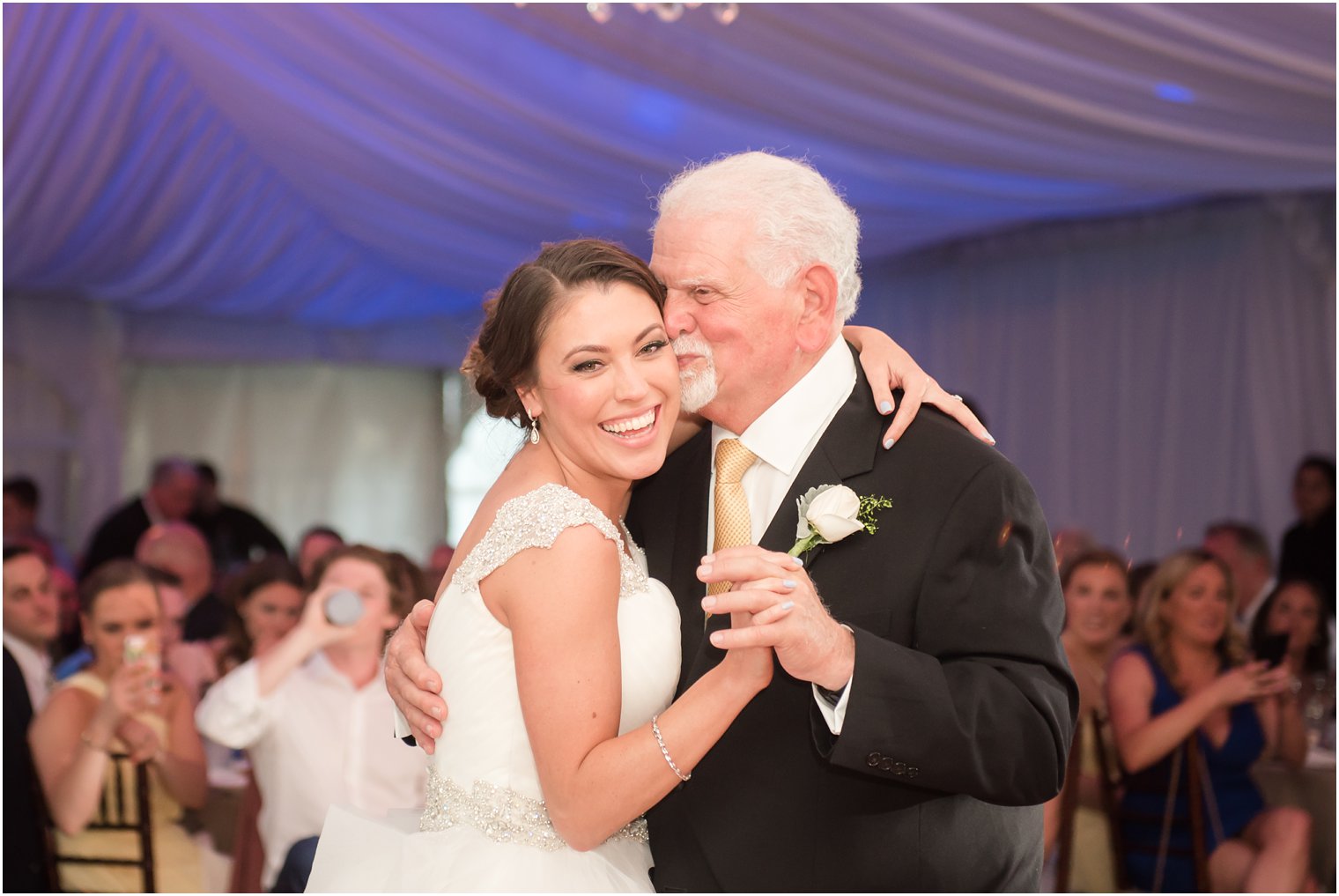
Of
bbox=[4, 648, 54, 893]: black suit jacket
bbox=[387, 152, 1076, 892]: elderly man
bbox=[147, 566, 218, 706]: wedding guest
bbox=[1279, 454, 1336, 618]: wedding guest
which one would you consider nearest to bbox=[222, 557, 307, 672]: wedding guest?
bbox=[147, 566, 218, 706]: wedding guest

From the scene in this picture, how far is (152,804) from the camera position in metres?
4.54

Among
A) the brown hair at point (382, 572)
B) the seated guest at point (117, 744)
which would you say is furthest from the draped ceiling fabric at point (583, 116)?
the seated guest at point (117, 744)

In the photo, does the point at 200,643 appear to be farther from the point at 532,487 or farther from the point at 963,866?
the point at 963,866

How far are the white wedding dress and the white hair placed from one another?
0.59m

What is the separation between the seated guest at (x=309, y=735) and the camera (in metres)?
4.31

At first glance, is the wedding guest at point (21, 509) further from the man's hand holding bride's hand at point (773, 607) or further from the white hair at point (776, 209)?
the man's hand holding bride's hand at point (773, 607)

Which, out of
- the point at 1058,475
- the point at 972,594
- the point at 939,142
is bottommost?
the point at 972,594

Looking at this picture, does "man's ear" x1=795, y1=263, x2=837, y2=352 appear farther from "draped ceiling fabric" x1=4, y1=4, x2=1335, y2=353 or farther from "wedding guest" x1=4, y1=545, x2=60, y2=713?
"wedding guest" x1=4, y1=545, x2=60, y2=713

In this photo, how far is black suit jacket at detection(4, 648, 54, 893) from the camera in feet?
13.8

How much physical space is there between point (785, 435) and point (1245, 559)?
17.0ft

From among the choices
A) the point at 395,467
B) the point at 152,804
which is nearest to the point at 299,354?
the point at 395,467

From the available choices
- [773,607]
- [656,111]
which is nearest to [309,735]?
[773,607]

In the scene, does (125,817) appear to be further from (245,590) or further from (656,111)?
(656,111)

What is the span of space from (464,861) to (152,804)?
2.73m
